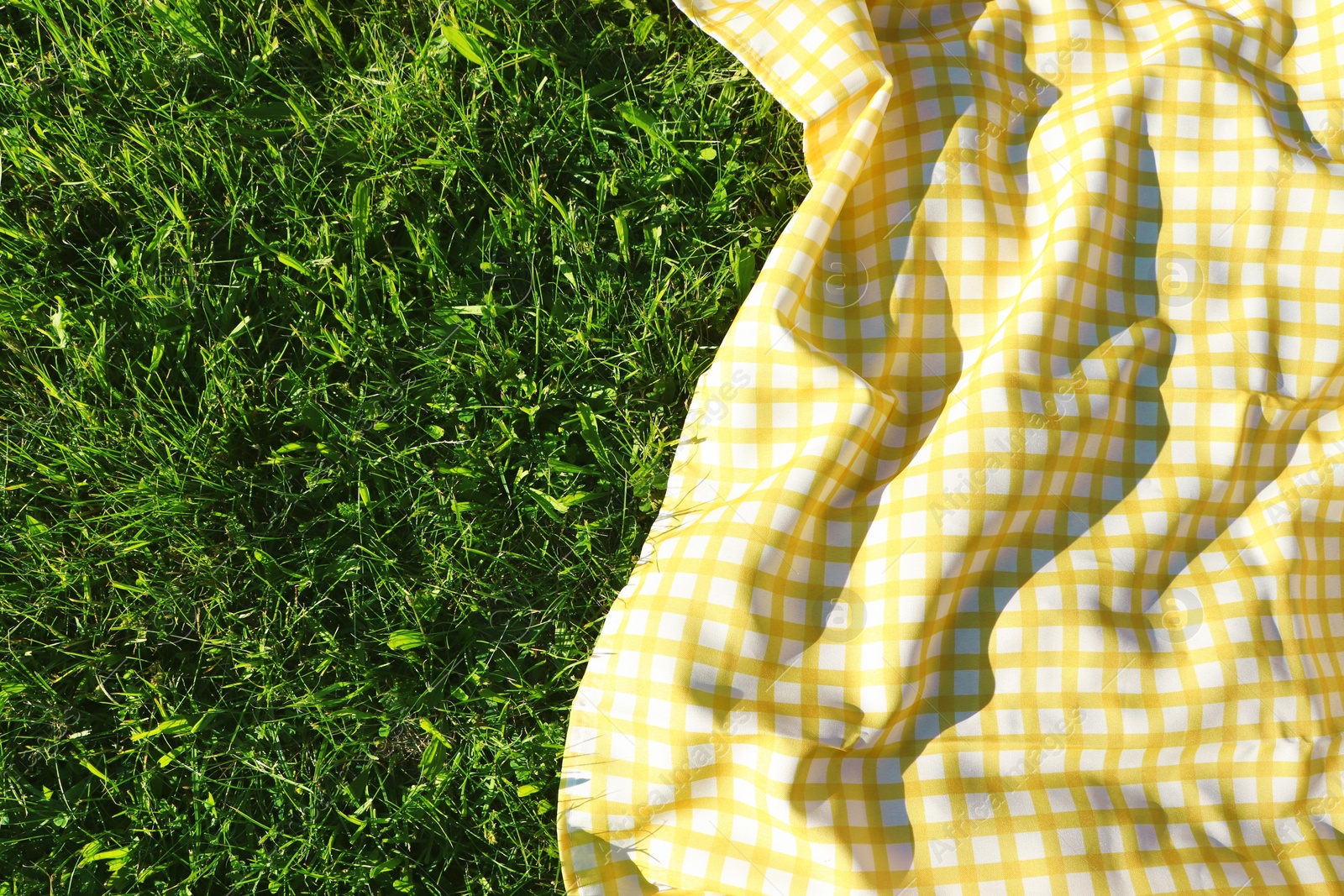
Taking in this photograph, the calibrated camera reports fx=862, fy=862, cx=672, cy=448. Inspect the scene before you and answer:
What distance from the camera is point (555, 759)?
1771 millimetres

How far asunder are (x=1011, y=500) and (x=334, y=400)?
144cm

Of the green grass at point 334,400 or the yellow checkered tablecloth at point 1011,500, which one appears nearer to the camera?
the yellow checkered tablecloth at point 1011,500

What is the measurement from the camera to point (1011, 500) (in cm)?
159

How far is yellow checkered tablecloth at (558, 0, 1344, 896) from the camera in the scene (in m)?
1.54

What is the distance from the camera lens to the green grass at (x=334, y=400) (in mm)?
1779

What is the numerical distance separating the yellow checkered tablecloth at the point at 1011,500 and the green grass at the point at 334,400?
0.24 m

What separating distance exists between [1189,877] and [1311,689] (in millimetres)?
424

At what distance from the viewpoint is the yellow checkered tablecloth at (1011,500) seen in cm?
154

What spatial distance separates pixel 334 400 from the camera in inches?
75.9

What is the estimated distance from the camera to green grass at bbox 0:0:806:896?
1779 mm

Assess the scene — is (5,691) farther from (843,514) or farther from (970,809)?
(970,809)

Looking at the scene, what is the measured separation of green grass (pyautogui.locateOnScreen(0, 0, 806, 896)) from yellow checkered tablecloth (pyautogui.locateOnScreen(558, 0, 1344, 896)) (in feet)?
0.78

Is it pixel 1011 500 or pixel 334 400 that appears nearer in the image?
pixel 1011 500

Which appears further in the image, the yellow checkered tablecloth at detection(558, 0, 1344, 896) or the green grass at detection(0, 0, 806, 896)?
the green grass at detection(0, 0, 806, 896)
